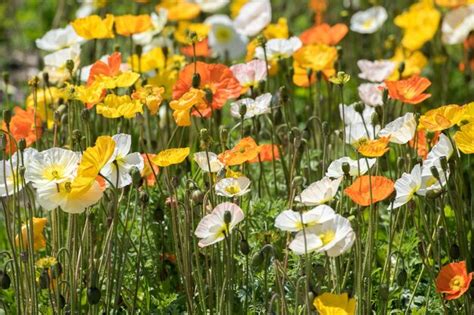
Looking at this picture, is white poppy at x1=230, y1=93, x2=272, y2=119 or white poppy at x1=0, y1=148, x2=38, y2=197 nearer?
white poppy at x1=0, y1=148, x2=38, y2=197

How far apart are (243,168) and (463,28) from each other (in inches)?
68.9

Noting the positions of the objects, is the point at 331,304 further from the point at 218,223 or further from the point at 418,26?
the point at 418,26

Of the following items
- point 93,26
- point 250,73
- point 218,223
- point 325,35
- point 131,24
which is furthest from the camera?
point 325,35

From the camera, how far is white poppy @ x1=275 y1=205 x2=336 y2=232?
2.06 m

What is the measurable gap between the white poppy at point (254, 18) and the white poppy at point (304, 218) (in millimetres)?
1788

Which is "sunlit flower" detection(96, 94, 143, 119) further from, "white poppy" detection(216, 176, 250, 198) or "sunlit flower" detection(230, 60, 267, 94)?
"sunlit flower" detection(230, 60, 267, 94)

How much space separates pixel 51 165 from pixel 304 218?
58cm

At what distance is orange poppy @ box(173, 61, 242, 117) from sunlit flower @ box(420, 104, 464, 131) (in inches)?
25.3

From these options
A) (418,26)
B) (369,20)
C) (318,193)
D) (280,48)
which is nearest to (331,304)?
(318,193)

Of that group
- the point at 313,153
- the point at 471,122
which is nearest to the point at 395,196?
the point at 471,122

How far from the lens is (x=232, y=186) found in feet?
7.50

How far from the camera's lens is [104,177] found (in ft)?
7.15

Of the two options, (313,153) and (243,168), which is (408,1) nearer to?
(313,153)

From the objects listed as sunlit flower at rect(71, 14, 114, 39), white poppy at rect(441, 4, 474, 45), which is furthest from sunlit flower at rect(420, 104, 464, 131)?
white poppy at rect(441, 4, 474, 45)
